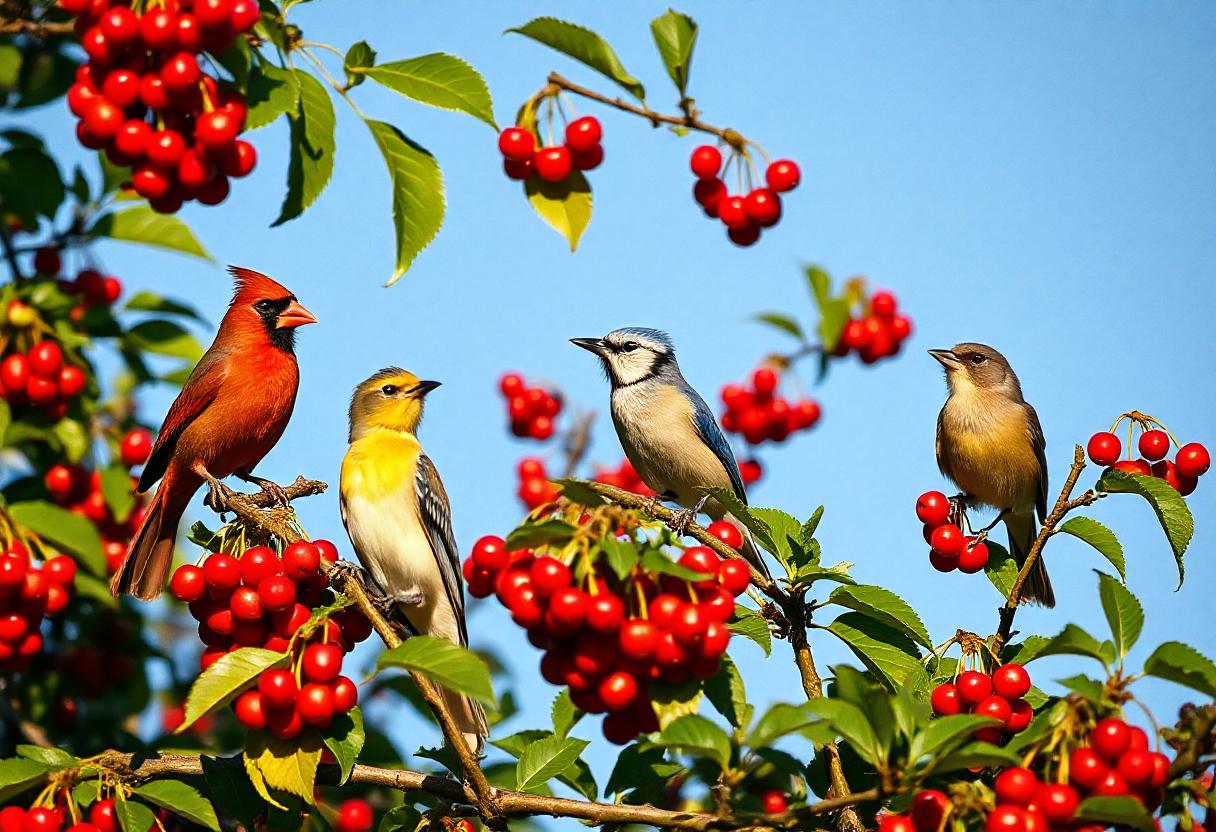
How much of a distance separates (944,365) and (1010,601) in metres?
4.41

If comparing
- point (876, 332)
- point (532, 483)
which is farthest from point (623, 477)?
point (876, 332)

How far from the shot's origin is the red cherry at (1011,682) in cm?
361

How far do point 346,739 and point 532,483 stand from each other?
612 cm

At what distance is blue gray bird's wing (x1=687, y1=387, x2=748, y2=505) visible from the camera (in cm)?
825

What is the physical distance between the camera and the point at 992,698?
11.9 feet

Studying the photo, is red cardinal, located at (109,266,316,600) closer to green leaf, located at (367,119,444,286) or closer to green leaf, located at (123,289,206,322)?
green leaf, located at (123,289,206,322)

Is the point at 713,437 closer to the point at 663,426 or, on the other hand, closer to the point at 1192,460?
the point at 663,426

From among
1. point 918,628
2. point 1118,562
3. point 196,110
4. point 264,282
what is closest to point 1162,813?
point 918,628

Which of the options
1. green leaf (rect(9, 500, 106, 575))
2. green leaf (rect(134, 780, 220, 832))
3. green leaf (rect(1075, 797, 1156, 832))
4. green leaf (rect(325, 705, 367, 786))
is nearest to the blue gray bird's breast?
green leaf (rect(9, 500, 106, 575))

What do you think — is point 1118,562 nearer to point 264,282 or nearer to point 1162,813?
point 1162,813

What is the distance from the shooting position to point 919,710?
3334 millimetres

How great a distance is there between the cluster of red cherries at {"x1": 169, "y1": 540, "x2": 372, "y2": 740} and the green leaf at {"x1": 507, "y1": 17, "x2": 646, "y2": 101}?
196 centimetres

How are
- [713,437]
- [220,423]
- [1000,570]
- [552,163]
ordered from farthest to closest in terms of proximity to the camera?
[713,437] < [220,423] < [1000,570] < [552,163]

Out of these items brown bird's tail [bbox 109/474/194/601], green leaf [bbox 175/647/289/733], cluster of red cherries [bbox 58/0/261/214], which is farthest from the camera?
brown bird's tail [bbox 109/474/194/601]
